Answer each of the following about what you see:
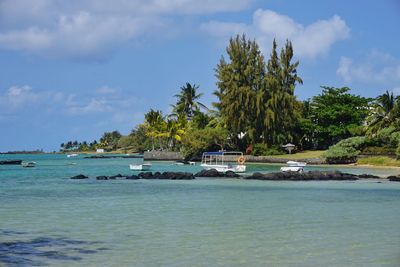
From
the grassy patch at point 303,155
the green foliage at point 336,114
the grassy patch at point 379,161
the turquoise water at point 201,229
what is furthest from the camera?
the green foliage at point 336,114

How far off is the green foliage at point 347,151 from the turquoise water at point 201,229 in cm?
3875

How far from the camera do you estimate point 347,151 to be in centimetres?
7100

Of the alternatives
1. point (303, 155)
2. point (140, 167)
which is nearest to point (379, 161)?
point (303, 155)

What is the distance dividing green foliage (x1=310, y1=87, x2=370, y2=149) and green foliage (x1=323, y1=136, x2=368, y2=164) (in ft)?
31.2

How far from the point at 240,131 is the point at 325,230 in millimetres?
68647

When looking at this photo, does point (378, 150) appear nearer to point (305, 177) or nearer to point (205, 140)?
point (205, 140)

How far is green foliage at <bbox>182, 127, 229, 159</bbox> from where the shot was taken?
85875 millimetres

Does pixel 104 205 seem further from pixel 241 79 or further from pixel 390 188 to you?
pixel 241 79

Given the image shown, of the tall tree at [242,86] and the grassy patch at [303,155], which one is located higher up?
the tall tree at [242,86]

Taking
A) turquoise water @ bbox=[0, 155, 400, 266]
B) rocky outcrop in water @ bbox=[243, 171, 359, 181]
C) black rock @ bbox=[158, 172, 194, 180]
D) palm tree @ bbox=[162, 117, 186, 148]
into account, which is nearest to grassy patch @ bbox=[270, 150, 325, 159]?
palm tree @ bbox=[162, 117, 186, 148]

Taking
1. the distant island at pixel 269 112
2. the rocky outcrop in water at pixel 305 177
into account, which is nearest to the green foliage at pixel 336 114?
the distant island at pixel 269 112

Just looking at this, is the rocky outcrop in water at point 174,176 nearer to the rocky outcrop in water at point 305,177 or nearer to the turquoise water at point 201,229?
the rocky outcrop in water at point 305,177

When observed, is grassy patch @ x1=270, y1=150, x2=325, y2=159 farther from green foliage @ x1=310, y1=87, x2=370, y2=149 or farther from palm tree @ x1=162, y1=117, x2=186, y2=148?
palm tree @ x1=162, y1=117, x2=186, y2=148

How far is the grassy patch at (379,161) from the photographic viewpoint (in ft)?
209
